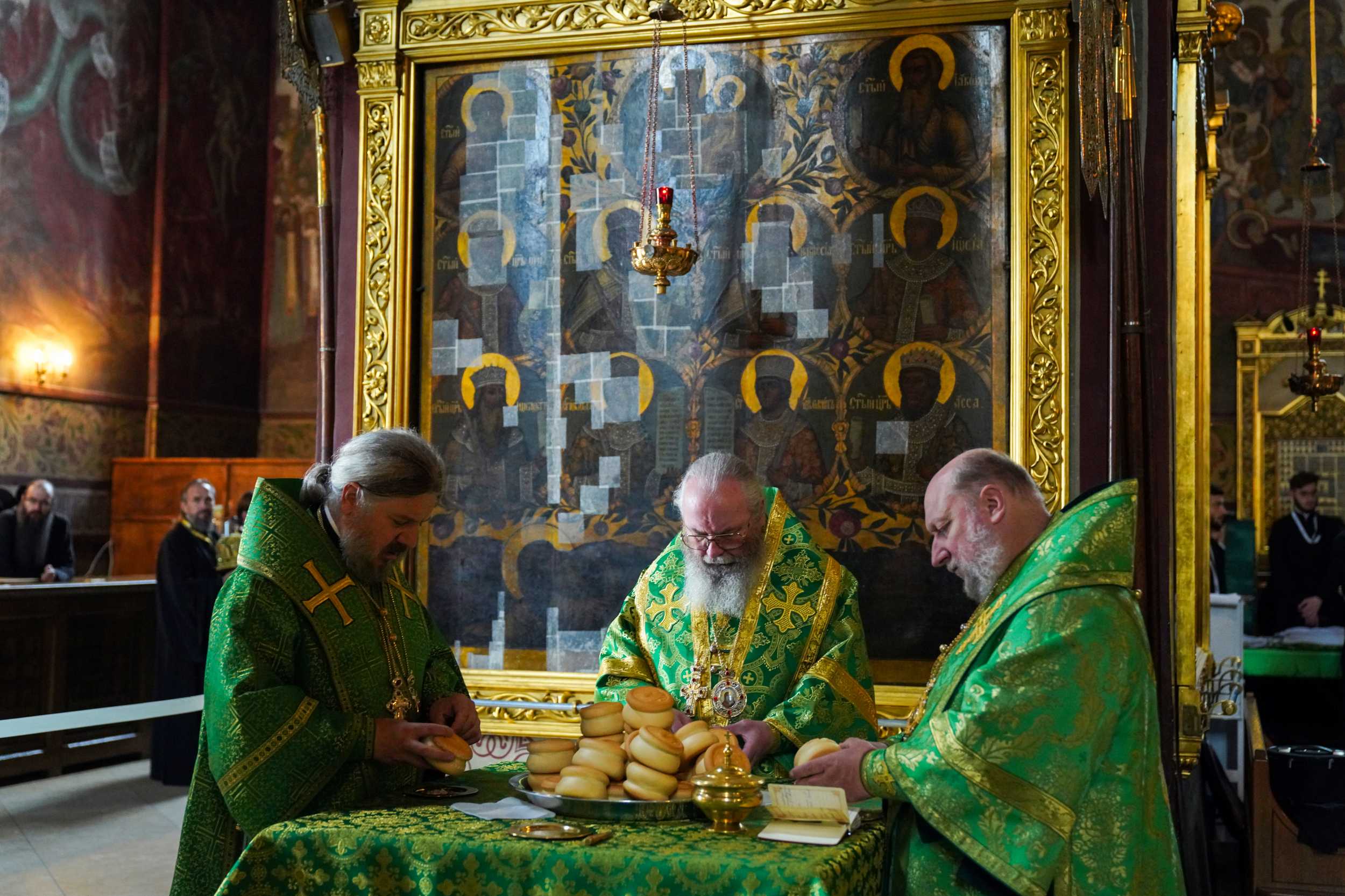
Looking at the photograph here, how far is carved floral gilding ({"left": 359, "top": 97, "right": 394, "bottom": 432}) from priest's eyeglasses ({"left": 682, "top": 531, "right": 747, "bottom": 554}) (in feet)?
5.98

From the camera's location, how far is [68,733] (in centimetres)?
834

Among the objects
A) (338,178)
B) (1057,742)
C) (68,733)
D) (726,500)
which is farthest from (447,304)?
(68,733)

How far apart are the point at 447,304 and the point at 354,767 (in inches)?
98.9

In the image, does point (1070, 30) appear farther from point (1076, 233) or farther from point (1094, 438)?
point (1094, 438)

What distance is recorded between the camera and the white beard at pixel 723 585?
3654 millimetres

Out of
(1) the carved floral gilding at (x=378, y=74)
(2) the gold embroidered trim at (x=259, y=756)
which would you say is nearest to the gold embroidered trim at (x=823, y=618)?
(2) the gold embroidered trim at (x=259, y=756)

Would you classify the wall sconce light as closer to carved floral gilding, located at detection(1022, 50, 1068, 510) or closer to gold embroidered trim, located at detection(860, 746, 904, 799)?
carved floral gilding, located at detection(1022, 50, 1068, 510)

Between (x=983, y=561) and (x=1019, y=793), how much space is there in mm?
535

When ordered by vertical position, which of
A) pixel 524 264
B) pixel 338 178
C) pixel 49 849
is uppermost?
pixel 338 178

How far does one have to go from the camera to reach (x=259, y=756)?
2.66m

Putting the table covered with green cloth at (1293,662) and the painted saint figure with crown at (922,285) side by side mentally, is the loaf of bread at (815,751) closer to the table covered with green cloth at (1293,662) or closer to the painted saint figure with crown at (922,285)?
the painted saint figure with crown at (922,285)

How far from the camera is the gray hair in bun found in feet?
9.71

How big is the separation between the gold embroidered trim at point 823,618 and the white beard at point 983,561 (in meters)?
0.87

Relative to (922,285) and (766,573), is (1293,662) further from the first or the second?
(766,573)
